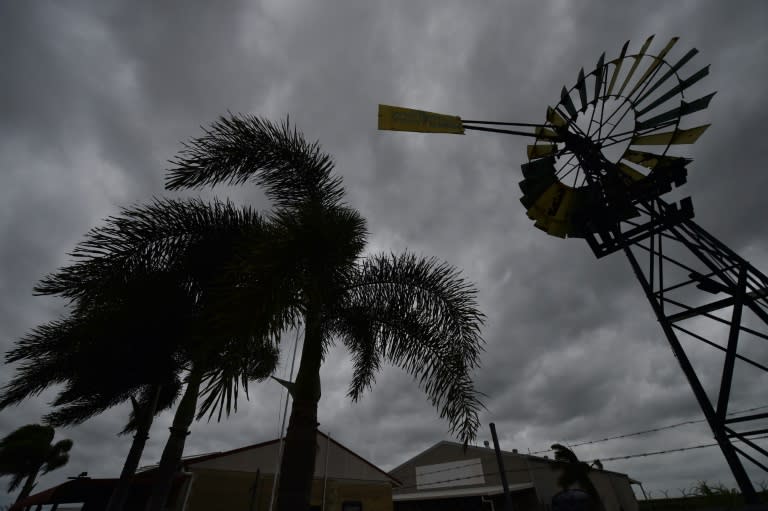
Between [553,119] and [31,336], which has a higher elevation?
[553,119]

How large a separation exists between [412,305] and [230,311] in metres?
4.24

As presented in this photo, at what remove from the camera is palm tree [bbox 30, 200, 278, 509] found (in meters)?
3.06

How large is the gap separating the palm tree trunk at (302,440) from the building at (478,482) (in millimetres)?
18458

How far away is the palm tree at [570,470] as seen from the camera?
21.0 metres

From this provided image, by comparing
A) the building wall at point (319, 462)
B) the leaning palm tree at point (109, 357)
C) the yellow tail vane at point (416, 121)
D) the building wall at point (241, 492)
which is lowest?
the building wall at point (241, 492)

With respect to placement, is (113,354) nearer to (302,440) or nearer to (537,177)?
(302,440)

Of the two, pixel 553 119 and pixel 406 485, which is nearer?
pixel 553 119

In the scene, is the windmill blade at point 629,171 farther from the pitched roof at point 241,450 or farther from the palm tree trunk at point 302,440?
the pitched roof at point 241,450

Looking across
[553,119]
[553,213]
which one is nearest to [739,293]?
[553,213]

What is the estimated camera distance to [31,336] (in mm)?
8242

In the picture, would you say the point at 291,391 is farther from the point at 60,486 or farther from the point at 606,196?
the point at 60,486

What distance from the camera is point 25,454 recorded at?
21.9 m

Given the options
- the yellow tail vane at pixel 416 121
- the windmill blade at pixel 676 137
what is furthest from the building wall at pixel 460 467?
the yellow tail vane at pixel 416 121

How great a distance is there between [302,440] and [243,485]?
1297cm
